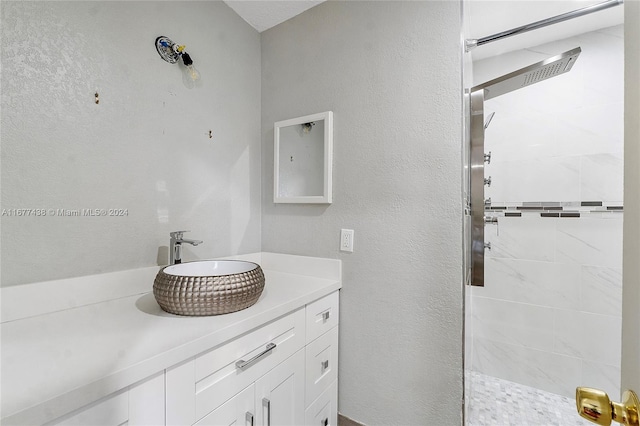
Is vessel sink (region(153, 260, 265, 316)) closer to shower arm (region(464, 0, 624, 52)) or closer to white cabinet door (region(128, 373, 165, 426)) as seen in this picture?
white cabinet door (region(128, 373, 165, 426))

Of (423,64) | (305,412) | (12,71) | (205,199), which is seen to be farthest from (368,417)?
(12,71)

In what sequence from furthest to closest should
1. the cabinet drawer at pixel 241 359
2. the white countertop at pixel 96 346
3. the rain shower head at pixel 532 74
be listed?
the rain shower head at pixel 532 74 < the cabinet drawer at pixel 241 359 < the white countertop at pixel 96 346

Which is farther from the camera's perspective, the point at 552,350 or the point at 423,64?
the point at 552,350

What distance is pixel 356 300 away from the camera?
4.65ft

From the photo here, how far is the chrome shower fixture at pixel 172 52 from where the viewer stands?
1.22m

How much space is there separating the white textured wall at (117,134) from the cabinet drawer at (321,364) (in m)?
0.65

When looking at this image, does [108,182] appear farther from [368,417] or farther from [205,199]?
[368,417]

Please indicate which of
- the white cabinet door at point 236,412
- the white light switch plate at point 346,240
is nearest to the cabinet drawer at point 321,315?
the white light switch plate at point 346,240

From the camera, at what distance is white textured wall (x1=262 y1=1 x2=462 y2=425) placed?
120cm

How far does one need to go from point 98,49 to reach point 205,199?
2.22ft

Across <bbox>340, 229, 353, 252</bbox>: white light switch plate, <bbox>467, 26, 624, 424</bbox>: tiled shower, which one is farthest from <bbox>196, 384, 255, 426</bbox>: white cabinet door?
<bbox>467, 26, 624, 424</bbox>: tiled shower

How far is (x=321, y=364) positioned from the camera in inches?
51.6

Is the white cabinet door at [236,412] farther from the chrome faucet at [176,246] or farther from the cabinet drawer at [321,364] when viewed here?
the chrome faucet at [176,246]

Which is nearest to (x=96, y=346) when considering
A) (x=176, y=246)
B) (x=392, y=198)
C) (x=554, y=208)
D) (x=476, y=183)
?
(x=176, y=246)
